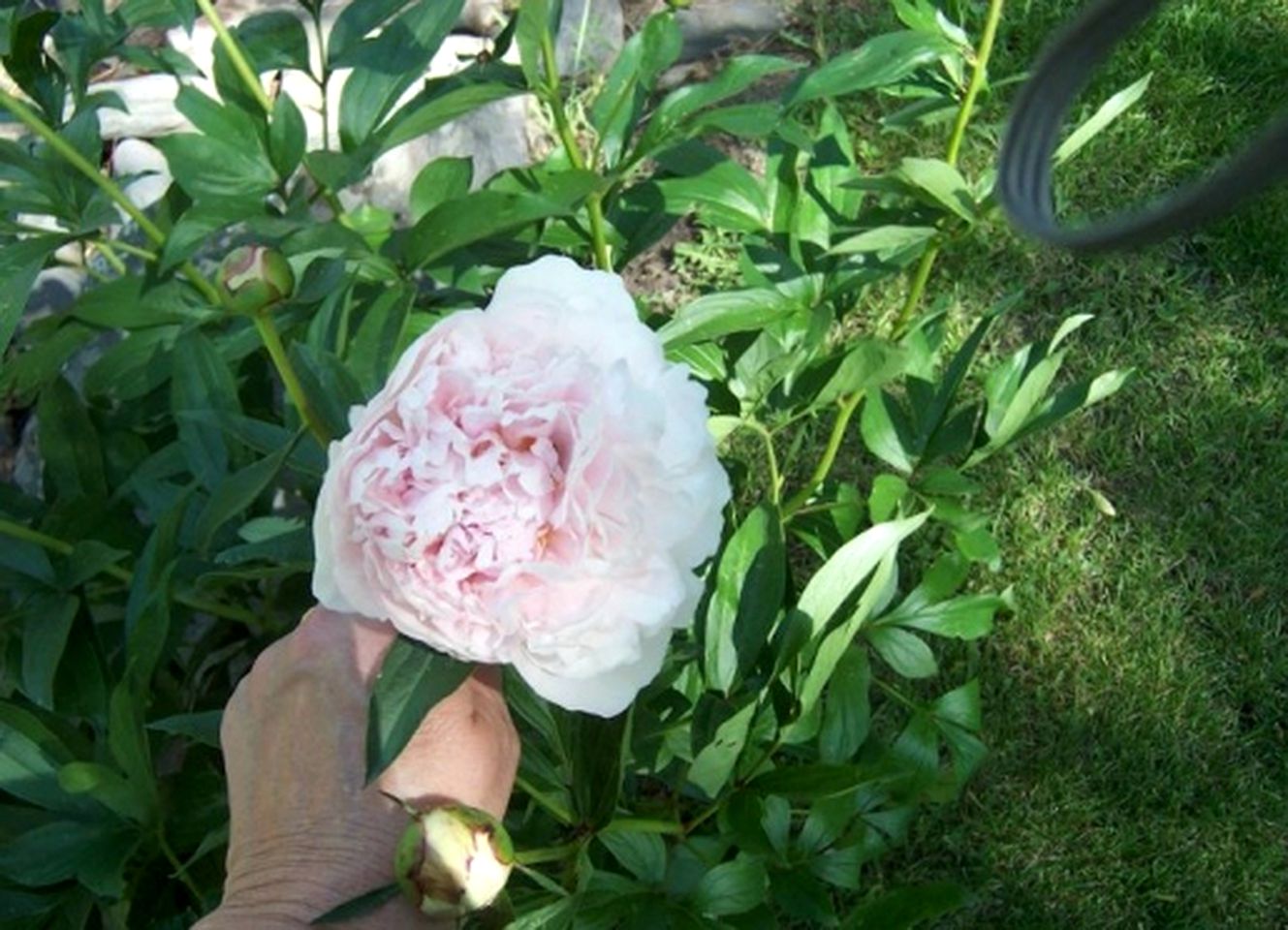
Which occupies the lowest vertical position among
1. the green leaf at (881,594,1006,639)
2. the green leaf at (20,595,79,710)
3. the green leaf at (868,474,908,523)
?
the green leaf at (881,594,1006,639)

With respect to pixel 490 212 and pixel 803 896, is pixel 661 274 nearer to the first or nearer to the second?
pixel 490 212

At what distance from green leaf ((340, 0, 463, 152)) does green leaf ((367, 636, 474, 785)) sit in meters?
0.50

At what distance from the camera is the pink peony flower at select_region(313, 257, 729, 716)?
819mm

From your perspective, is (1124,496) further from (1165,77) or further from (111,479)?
(111,479)

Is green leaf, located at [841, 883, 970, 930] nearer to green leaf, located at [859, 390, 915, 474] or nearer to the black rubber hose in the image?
green leaf, located at [859, 390, 915, 474]

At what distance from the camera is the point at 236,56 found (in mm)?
1206

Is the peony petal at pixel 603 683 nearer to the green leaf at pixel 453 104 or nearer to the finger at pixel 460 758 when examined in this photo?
the finger at pixel 460 758

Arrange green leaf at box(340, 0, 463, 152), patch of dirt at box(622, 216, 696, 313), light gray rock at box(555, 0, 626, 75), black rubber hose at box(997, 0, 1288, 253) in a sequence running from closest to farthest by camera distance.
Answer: black rubber hose at box(997, 0, 1288, 253) < green leaf at box(340, 0, 463, 152) < patch of dirt at box(622, 216, 696, 313) < light gray rock at box(555, 0, 626, 75)

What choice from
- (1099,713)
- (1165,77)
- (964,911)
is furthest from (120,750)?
(1165,77)

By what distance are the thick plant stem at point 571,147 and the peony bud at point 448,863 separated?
0.57m

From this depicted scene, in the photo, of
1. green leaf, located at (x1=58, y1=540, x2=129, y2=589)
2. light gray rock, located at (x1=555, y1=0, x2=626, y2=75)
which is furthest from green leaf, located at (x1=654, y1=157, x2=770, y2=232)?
light gray rock, located at (x1=555, y1=0, x2=626, y2=75)

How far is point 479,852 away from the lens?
0.86 m

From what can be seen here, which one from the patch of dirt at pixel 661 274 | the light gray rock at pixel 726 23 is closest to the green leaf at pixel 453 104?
the patch of dirt at pixel 661 274

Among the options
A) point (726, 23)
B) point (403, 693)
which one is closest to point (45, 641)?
point (403, 693)
